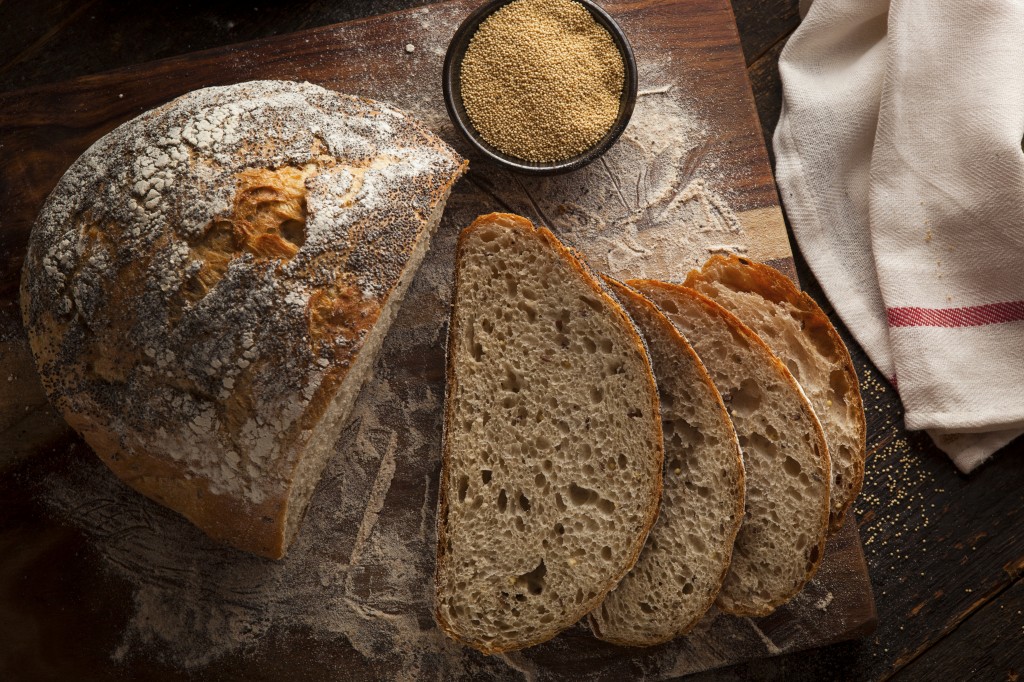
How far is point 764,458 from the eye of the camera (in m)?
2.43

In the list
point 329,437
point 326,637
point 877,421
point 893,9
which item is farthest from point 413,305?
point 893,9

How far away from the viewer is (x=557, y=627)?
8.04 ft

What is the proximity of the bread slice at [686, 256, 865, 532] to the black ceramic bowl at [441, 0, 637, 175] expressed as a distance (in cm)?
61

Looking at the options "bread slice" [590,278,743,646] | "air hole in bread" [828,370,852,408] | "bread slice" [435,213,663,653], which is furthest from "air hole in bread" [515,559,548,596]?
"air hole in bread" [828,370,852,408]

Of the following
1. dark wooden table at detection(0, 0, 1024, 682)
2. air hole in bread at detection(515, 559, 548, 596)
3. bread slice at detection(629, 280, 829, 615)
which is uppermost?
bread slice at detection(629, 280, 829, 615)

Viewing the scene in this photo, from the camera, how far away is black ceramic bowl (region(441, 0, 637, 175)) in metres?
2.58

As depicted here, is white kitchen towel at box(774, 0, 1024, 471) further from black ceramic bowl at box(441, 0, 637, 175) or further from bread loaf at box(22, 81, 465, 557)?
bread loaf at box(22, 81, 465, 557)

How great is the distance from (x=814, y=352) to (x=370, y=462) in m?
1.64

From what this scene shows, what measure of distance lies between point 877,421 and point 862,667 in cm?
93

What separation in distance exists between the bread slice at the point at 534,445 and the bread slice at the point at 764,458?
11.8 inches

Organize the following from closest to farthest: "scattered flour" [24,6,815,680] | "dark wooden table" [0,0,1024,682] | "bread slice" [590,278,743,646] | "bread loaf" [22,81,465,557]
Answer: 1. "bread loaf" [22,81,465,557]
2. "bread slice" [590,278,743,646]
3. "scattered flour" [24,6,815,680]
4. "dark wooden table" [0,0,1024,682]

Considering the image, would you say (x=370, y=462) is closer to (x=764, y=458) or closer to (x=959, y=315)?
(x=764, y=458)

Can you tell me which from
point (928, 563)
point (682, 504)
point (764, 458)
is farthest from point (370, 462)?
point (928, 563)

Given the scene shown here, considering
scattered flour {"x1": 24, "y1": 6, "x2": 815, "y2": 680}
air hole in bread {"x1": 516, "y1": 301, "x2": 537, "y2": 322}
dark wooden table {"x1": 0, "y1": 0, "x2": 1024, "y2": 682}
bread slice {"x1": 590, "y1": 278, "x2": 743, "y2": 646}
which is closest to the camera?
bread slice {"x1": 590, "y1": 278, "x2": 743, "y2": 646}
